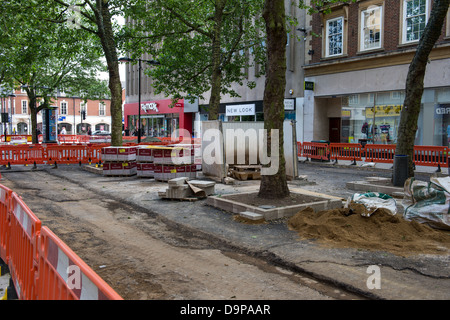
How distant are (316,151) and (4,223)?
19395 mm

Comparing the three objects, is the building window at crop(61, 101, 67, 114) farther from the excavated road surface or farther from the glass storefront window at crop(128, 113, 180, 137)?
the excavated road surface

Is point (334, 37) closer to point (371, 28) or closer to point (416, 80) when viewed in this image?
point (371, 28)

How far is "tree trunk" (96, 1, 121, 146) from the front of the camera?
691 inches

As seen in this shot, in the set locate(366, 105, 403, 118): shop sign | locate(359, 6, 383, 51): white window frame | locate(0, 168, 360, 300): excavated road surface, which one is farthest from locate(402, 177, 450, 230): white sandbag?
locate(359, 6, 383, 51): white window frame

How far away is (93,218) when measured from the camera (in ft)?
29.2

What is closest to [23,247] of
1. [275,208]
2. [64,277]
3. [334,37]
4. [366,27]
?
[64,277]

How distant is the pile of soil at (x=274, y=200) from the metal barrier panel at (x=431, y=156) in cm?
1021

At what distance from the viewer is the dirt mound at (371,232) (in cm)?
643

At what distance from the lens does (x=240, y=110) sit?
3256 cm

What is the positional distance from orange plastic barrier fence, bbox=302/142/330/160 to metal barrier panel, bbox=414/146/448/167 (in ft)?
17.4

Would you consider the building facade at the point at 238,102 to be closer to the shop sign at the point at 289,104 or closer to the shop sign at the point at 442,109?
the shop sign at the point at 289,104

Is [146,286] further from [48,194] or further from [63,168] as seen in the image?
[63,168]
